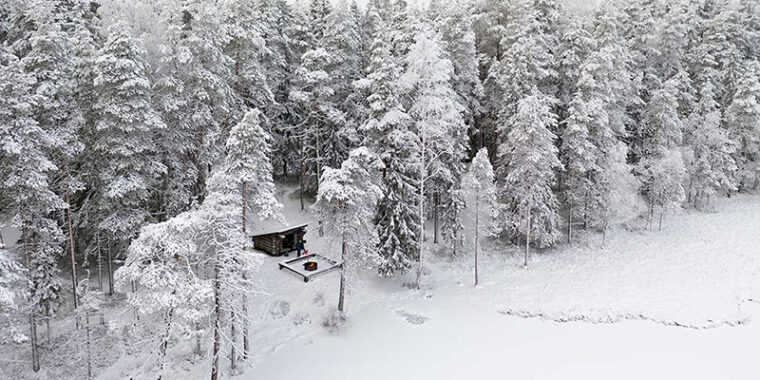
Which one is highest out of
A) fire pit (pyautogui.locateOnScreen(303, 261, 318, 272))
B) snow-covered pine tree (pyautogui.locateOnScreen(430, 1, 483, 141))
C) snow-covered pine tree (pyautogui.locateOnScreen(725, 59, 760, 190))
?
snow-covered pine tree (pyautogui.locateOnScreen(430, 1, 483, 141))

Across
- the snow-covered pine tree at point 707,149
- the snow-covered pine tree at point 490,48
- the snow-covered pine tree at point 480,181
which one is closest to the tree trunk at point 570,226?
the snow-covered pine tree at point 490,48

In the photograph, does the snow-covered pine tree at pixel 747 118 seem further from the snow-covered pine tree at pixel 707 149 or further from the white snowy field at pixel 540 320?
the white snowy field at pixel 540 320

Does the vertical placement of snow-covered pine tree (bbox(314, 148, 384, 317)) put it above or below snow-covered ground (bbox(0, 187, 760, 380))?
above

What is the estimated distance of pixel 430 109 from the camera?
26.0 meters

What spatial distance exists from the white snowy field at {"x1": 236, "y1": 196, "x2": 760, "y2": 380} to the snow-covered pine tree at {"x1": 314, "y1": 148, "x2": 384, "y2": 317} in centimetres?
304

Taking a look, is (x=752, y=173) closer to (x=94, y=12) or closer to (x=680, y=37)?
(x=680, y=37)

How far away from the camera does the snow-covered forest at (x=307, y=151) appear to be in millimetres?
19578

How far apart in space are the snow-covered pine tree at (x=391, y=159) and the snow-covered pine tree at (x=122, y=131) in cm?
1086

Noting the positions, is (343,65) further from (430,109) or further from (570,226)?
(570,226)

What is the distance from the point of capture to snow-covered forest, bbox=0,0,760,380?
64.2 ft

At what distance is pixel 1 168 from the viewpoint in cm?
1955

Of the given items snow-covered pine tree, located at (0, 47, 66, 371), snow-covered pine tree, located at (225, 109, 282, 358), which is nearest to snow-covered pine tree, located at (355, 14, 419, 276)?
snow-covered pine tree, located at (225, 109, 282, 358)

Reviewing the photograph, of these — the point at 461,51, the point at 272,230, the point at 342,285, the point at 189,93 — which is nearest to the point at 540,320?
the point at 342,285

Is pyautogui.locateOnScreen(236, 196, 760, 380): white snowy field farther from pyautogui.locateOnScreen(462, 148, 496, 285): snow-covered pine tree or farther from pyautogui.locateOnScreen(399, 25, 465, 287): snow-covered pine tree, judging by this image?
pyautogui.locateOnScreen(462, 148, 496, 285): snow-covered pine tree
